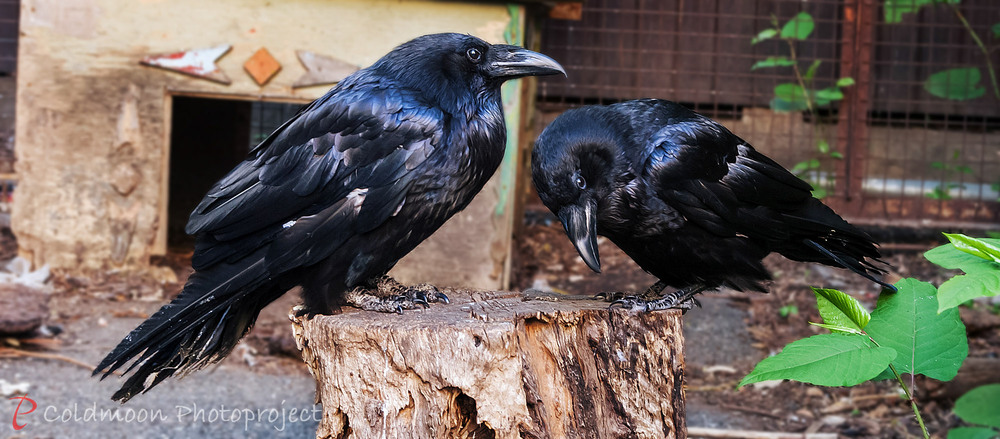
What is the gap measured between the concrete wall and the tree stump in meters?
2.88

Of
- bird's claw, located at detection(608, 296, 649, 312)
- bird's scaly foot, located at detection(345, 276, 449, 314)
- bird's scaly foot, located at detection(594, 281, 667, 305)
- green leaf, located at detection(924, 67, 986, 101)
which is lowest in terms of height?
bird's scaly foot, located at detection(345, 276, 449, 314)

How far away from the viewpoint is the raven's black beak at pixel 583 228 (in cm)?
245

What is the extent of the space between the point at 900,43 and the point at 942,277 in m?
1.83

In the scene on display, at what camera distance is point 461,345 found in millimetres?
2295

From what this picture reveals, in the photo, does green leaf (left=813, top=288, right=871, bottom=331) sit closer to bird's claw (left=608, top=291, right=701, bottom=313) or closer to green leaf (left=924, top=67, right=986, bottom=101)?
bird's claw (left=608, top=291, right=701, bottom=313)

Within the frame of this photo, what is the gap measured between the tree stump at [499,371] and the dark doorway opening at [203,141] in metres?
5.61

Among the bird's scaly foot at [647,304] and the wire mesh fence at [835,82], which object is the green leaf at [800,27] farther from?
the bird's scaly foot at [647,304]

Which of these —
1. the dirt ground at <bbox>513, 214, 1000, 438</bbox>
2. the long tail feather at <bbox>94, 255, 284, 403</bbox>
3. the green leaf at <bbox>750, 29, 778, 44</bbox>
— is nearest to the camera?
the long tail feather at <bbox>94, 255, 284, 403</bbox>

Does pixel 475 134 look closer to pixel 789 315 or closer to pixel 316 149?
pixel 316 149

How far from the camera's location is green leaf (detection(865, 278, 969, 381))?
2.21m

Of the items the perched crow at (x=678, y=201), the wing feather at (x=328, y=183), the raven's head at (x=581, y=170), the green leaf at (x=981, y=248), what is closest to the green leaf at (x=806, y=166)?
the perched crow at (x=678, y=201)

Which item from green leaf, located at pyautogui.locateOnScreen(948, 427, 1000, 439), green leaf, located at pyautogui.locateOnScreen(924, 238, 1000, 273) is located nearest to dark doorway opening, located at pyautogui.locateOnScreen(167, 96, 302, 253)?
green leaf, located at pyautogui.locateOnScreen(948, 427, 1000, 439)

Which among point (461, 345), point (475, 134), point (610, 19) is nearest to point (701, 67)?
point (610, 19)

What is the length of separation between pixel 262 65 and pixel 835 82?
13.9 feet
